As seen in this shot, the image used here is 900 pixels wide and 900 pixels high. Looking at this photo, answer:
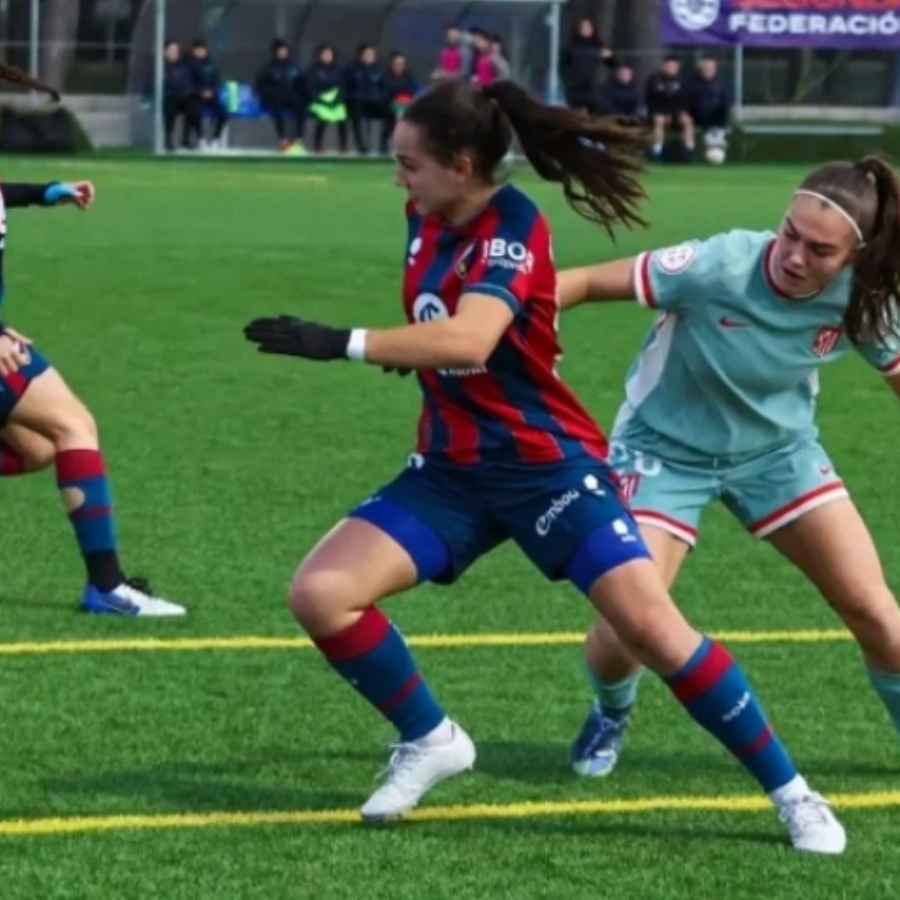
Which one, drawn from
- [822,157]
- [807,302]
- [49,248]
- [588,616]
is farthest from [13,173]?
[807,302]

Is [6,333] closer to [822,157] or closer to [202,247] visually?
[202,247]

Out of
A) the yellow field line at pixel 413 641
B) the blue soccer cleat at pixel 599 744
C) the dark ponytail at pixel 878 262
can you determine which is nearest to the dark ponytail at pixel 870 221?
the dark ponytail at pixel 878 262

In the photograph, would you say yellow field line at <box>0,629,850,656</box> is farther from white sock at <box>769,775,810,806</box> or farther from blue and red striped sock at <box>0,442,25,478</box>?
white sock at <box>769,775,810,806</box>

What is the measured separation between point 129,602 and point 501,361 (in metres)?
3.03

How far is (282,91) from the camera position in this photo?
3797 centimetres

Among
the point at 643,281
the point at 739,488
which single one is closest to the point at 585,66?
the point at 739,488

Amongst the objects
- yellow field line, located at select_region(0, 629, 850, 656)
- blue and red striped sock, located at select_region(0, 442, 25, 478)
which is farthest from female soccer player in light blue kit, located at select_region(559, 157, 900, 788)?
blue and red striped sock, located at select_region(0, 442, 25, 478)

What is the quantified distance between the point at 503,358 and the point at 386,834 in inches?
43.0

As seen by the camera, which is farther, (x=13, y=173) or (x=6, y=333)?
(x=13, y=173)

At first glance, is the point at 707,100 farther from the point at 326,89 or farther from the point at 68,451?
the point at 68,451

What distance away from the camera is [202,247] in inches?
830

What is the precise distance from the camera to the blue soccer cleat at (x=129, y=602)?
326 inches

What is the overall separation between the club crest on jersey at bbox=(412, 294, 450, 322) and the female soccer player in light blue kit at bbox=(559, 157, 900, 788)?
0.41m

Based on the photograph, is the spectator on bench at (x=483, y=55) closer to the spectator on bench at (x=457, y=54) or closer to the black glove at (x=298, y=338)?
the spectator on bench at (x=457, y=54)
